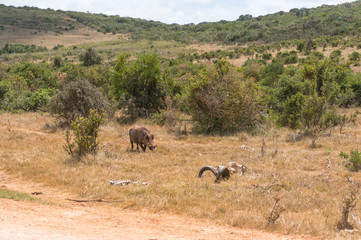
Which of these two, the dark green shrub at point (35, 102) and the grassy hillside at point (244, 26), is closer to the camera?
the dark green shrub at point (35, 102)

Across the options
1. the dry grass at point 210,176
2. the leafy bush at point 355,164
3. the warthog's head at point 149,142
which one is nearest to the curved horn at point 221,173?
the dry grass at point 210,176

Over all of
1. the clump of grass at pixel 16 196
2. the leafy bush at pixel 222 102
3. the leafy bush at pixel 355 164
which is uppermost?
the leafy bush at pixel 222 102

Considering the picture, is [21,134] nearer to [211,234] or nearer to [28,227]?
[28,227]

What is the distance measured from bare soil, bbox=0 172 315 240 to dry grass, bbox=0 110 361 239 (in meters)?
0.40

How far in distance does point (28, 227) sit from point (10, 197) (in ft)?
8.35

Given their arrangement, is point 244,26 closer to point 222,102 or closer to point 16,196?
point 222,102

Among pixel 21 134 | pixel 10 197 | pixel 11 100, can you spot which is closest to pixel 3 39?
pixel 11 100

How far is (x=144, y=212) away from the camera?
22.7 ft

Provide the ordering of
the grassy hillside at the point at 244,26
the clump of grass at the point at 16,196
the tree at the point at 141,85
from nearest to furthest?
the clump of grass at the point at 16,196 → the tree at the point at 141,85 → the grassy hillside at the point at 244,26

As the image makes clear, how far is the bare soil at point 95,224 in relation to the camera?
5.36 metres

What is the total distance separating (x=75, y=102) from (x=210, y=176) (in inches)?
459

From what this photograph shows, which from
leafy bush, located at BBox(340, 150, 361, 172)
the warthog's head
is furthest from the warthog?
leafy bush, located at BBox(340, 150, 361, 172)

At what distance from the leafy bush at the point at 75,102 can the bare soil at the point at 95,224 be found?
35.6ft

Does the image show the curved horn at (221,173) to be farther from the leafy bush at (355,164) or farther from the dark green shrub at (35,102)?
the dark green shrub at (35,102)
